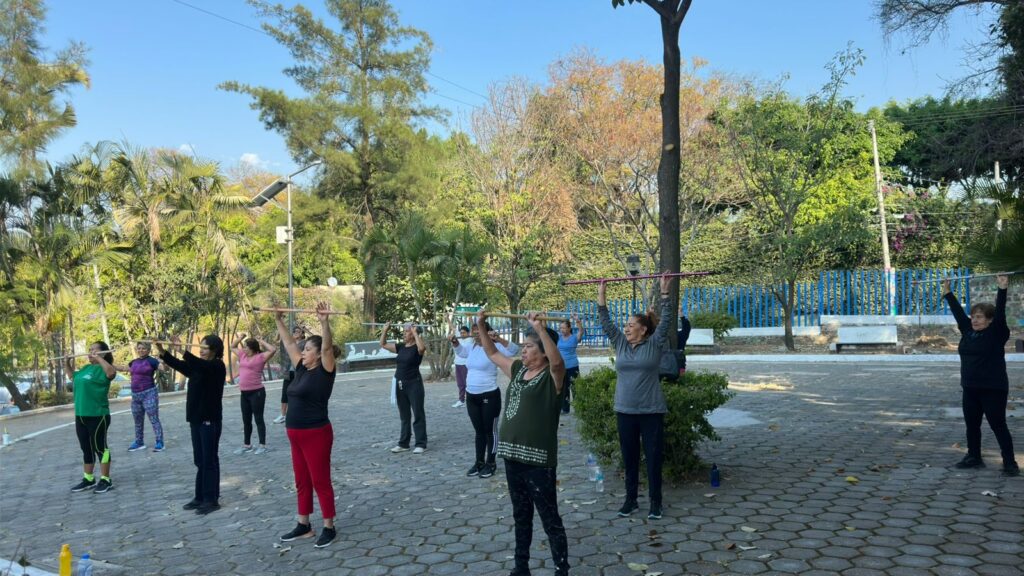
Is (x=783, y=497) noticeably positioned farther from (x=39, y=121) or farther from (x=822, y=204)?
(x=822, y=204)

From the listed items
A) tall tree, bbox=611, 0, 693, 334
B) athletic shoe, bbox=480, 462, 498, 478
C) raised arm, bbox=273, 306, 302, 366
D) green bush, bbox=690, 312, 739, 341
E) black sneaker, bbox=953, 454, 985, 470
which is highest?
tall tree, bbox=611, 0, 693, 334

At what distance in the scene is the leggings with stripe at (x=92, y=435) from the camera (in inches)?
332

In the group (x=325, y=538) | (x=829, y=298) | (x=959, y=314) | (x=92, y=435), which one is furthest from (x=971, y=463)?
(x=829, y=298)

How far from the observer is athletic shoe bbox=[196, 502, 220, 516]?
7.19 meters

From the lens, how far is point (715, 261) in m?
30.9

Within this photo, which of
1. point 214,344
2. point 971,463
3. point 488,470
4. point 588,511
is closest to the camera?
point 588,511

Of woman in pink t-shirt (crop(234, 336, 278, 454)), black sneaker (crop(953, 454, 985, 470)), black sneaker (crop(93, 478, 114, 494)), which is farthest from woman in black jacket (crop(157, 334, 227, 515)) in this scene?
black sneaker (crop(953, 454, 985, 470))

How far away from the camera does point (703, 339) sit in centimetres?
2520

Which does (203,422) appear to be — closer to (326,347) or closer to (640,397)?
(326,347)

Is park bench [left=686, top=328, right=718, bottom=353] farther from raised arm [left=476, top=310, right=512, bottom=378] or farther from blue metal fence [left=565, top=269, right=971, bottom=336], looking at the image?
raised arm [left=476, top=310, right=512, bottom=378]

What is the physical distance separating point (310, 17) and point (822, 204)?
21.6 metres

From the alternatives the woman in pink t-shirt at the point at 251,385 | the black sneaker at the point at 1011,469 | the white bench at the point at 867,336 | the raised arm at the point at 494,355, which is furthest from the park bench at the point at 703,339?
the raised arm at the point at 494,355

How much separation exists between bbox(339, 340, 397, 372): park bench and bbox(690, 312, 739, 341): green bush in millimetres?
11387

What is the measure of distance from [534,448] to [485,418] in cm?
351
